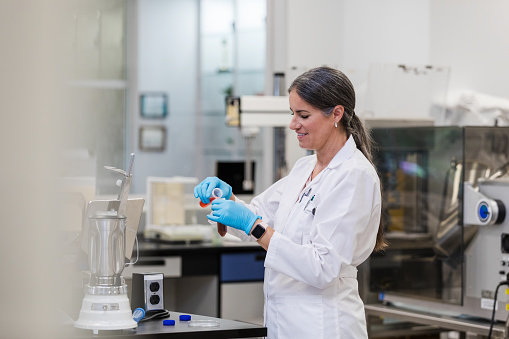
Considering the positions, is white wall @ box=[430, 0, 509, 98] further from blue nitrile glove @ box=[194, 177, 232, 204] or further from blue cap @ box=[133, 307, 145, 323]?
blue cap @ box=[133, 307, 145, 323]

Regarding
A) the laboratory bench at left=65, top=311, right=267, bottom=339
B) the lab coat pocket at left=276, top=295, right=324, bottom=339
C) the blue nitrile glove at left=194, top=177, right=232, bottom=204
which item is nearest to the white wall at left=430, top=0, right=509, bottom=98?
the blue nitrile glove at left=194, top=177, right=232, bottom=204

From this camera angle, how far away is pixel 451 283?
3.05 m

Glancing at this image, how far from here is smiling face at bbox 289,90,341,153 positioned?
196cm

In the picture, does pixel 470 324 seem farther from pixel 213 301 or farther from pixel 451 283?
pixel 213 301

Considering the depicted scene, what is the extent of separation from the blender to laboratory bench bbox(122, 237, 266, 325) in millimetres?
2196

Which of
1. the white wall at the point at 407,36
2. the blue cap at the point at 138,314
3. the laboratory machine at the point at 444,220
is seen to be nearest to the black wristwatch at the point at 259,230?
the blue cap at the point at 138,314

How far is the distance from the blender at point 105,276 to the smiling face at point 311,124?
1.79ft

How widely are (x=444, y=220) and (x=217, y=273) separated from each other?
54.3 inches

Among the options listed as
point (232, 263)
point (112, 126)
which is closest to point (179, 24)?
point (232, 263)

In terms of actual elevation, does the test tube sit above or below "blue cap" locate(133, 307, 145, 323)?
above

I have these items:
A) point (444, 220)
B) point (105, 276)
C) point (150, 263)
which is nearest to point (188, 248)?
point (150, 263)

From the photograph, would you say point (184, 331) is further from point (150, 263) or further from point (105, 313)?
point (150, 263)

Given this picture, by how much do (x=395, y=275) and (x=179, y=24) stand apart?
13.8ft

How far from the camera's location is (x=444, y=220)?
3.12m
